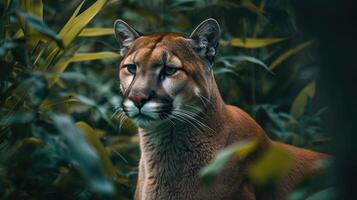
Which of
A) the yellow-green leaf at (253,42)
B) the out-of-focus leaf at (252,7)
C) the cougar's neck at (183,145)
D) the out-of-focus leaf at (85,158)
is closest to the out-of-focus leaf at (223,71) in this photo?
the yellow-green leaf at (253,42)

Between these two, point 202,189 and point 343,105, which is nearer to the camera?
point 343,105

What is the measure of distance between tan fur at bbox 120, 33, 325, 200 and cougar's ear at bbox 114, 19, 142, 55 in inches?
6.6

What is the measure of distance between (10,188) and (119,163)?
2.30m

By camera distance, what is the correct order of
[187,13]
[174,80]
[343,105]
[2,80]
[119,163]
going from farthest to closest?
[187,13]
[119,163]
[174,80]
[2,80]
[343,105]

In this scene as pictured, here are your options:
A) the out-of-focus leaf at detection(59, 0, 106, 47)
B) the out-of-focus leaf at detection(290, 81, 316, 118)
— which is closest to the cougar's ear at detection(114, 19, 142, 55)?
the out-of-focus leaf at detection(59, 0, 106, 47)

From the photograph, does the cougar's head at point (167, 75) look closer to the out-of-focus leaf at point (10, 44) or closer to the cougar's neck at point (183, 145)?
the cougar's neck at point (183, 145)

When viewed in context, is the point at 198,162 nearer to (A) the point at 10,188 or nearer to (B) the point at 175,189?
(B) the point at 175,189

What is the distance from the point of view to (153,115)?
4895 millimetres

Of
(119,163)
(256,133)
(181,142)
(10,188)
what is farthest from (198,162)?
(119,163)

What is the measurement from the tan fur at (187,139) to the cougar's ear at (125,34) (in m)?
0.17

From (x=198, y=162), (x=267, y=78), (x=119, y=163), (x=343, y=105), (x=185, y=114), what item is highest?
(x=343, y=105)

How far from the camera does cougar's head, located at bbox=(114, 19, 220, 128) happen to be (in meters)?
4.89

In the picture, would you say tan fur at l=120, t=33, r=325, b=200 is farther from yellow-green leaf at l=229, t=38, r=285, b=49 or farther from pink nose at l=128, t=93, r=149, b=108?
yellow-green leaf at l=229, t=38, r=285, b=49

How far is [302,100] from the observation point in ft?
23.0
